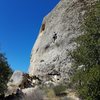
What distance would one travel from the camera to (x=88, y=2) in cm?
4456

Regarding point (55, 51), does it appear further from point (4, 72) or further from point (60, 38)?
point (4, 72)

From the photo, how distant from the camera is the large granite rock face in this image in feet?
136

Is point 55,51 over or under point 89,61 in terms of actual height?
over

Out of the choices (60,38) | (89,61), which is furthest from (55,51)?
(89,61)

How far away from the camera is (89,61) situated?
28.0 metres

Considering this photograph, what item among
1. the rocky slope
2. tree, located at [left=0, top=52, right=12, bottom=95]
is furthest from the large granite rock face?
tree, located at [left=0, top=52, right=12, bottom=95]

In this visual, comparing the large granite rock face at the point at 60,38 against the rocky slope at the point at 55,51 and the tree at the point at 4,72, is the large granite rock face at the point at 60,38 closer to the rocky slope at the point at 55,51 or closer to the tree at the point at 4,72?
the rocky slope at the point at 55,51

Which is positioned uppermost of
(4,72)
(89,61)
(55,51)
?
(55,51)

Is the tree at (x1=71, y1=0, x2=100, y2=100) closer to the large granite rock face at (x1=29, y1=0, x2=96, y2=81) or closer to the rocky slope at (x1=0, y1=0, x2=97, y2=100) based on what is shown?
the rocky slope at (x1=0, y1=0, x2=97, y2=100)

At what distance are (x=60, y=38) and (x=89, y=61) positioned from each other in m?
16.2

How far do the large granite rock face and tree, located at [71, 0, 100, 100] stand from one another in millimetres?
10267

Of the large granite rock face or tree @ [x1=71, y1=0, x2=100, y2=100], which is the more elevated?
the large granite rock face

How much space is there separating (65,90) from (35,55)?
56.7 ft

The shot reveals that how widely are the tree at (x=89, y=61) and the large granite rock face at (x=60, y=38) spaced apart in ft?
33.7
